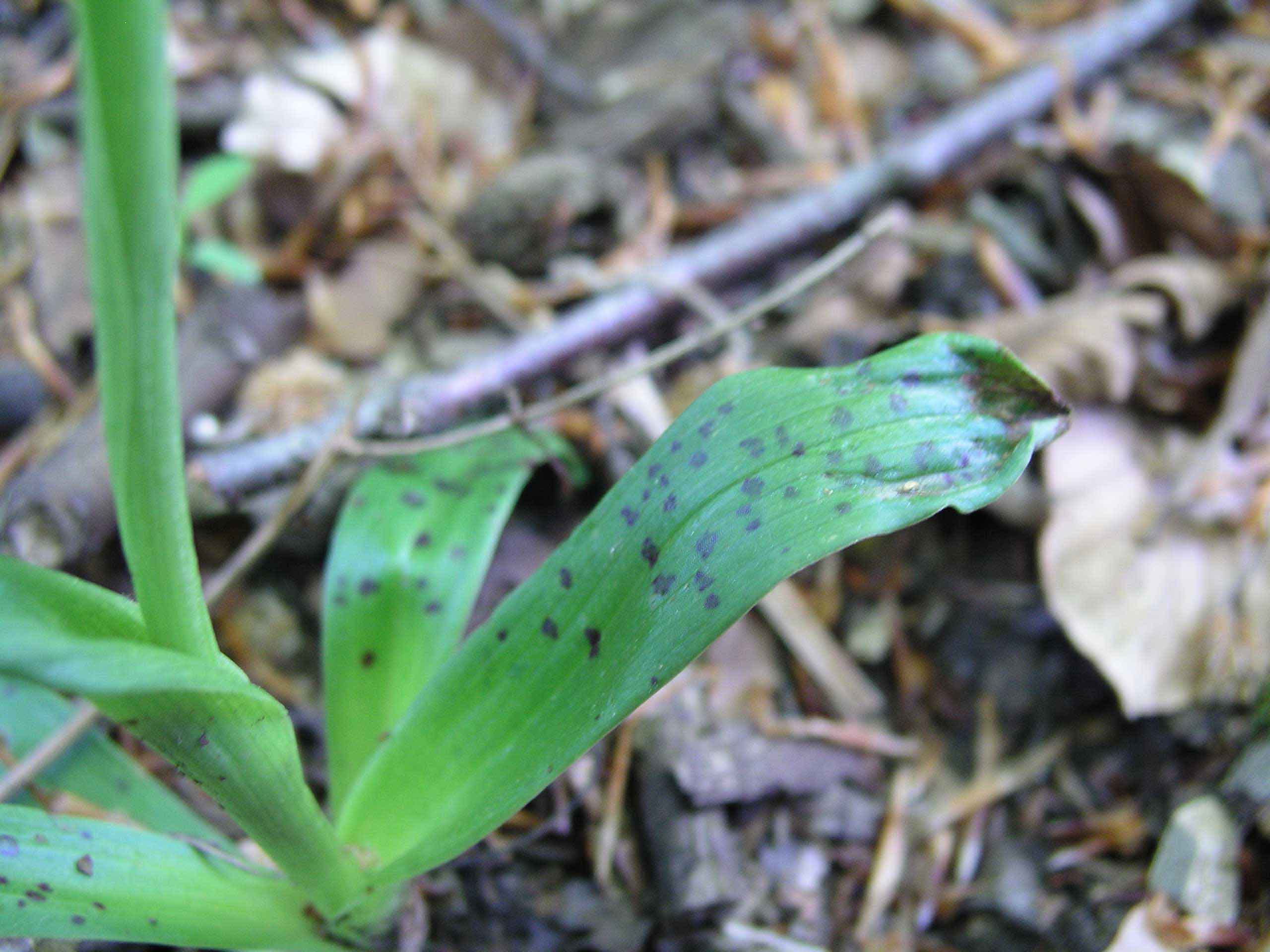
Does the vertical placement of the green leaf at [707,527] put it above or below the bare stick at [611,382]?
below

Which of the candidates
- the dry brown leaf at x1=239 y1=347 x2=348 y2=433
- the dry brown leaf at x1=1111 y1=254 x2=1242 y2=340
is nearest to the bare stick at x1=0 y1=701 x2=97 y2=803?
the dry brown leaf at x1=239 y1=347 x2=348 y2=433

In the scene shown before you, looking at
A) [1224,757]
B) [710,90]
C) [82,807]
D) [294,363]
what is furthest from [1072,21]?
[82,807]

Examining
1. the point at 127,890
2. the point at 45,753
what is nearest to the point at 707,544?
the point at 127,890

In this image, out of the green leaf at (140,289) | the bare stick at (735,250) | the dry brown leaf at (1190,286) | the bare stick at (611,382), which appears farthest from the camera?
the dry brown leaf at (1190,286)

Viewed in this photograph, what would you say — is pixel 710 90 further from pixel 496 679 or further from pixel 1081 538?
pixel 496 679

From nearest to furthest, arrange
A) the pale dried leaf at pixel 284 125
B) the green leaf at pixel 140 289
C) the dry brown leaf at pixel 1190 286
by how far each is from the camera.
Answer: the green leaf at pixel 140 289 < the dry brown leaf at pixel 1190 286 < the pale dried leaf at pixel 284 125

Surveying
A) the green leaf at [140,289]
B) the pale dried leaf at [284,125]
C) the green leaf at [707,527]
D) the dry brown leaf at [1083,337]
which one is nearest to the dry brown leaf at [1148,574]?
the dry brown leaf at [1083,337]

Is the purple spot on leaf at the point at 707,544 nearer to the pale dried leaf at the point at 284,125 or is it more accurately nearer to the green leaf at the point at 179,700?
the green leaf at the point at 179,700
